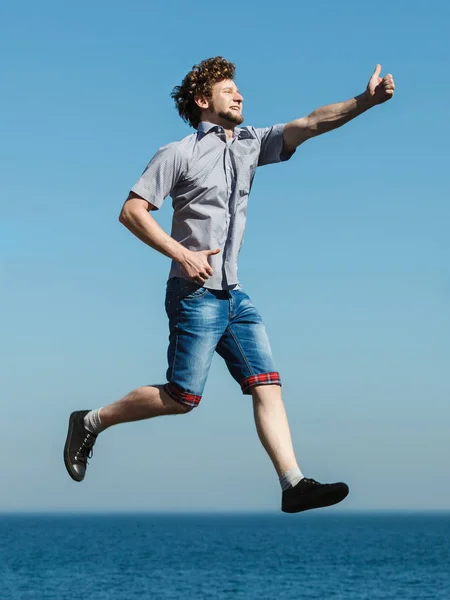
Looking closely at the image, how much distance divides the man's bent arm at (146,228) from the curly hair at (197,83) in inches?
33.7

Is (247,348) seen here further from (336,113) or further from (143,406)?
(336,113)

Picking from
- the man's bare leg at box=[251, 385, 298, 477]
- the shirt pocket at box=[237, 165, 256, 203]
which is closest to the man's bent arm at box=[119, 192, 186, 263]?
the shirt pocket at box=[237, 165, 256, 203]

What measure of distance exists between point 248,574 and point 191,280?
149100 millimetres

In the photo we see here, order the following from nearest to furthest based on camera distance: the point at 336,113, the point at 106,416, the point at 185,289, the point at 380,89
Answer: the point at 380,89
the point at 185,289
the point at 336,113
the point at 106,416

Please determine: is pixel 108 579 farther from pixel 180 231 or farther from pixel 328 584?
pixel 180 231

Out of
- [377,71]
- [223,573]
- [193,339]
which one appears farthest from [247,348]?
[223,573]

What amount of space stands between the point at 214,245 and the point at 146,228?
0.47 m

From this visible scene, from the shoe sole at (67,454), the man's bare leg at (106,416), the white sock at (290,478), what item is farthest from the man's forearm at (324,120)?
the shoe sole at (67,454)

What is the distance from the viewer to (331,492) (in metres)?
6.64

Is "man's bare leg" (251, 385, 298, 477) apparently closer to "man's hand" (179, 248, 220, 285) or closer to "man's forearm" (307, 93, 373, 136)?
"man's hand" (179, 248, 220, 285)

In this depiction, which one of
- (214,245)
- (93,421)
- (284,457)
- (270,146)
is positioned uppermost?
(270,146)

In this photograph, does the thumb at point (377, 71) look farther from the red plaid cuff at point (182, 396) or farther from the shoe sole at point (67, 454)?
the shoe sole at point (67, 454)

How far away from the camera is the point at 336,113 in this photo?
7.18 m

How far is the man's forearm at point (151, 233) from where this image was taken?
22.2 ft
